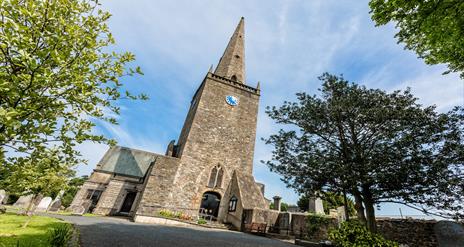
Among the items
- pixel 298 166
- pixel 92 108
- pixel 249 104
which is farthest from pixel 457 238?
pixel 249 104

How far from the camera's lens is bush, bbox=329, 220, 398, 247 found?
7.39 meters

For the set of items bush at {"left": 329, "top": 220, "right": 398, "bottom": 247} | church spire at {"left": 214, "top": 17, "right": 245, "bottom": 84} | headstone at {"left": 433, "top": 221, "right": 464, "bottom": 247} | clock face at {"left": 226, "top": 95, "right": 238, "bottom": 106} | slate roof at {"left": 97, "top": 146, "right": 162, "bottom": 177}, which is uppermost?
church spire at {"left": 214, "top": 17, "right": 245, "bottom": 84}

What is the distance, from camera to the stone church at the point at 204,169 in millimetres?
17156

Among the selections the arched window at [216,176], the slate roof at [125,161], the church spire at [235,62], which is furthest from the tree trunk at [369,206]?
the slate roof at [125,161]

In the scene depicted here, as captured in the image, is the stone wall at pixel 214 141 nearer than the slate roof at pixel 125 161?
Yes

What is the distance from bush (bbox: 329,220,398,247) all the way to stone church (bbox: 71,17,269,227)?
799 centimetres

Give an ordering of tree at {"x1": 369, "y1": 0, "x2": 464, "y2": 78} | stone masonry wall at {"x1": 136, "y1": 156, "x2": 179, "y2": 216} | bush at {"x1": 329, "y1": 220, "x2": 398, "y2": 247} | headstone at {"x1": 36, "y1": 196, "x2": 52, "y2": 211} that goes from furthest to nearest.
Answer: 1. headstone at {"x1": 36, "y1": 196, "x2": 52, "y2": 211}
2. stone masonry wall at {"x1": 136, "y1": 156, "x2": 179, "y2": 216}
3. bush at {"x1": 329, "y1": 220, "x2": 398, "y2": 247}
4. tree at {"x1": 369, "y1": 0, "x2": 464, "y2": 78}

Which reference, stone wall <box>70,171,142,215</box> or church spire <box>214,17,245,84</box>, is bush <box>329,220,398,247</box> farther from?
stone wall <box>70,171,142,215</box>

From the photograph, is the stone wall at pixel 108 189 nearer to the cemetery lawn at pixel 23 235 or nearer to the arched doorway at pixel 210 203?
the arched doorway at pixel 210 203

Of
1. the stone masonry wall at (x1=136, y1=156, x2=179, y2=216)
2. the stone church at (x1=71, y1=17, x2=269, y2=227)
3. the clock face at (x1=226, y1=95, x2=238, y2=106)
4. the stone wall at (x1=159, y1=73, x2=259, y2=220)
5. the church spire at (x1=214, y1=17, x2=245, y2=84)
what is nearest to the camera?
the stone masonry wall at (x1=136, y1=156, x2=179, y2=216)

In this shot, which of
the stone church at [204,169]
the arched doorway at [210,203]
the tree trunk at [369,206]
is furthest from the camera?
the arched doorway at [210,203]

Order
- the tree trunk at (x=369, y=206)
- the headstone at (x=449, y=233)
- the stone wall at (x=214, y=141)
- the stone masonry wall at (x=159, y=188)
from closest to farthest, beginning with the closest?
the headstone at (x=449, y=233), the tree trunk at (x=369, y=206), the stone masonry wall at (x=159, y=188), the stone wall at (x=214, y=141)

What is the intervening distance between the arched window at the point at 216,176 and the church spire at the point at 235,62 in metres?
11.8

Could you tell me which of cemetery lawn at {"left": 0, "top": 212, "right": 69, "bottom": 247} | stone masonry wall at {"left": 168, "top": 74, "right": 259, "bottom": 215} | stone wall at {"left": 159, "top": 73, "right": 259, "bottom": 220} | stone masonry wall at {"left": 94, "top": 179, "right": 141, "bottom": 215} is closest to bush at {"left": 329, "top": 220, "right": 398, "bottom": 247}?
cemetery lawn at {"left": 0, "top": 212, "right": 69, "bottom": 247}
